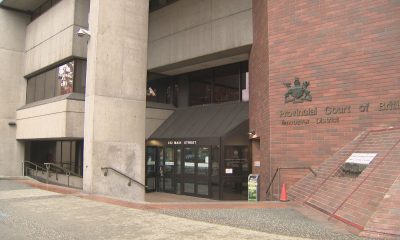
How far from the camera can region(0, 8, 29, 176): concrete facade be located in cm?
2311

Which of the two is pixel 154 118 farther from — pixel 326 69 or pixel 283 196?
pixel 326 69

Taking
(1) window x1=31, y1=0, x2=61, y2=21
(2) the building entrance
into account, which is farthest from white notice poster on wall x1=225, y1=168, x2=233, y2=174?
(1) window x1=31, y1=0, x2=61, y2=21

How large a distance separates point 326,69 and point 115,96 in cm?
763

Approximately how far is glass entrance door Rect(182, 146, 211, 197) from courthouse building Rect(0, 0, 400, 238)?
72 millimetres

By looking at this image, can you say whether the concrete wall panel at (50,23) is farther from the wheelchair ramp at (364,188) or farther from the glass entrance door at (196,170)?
the wheelchair ramp at (364,188)

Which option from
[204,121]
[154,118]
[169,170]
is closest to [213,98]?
[204,121]

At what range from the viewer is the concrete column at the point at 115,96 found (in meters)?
14.3

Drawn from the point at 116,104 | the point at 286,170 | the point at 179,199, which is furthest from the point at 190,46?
the point at 286,170

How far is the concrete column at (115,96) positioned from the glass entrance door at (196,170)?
291cm

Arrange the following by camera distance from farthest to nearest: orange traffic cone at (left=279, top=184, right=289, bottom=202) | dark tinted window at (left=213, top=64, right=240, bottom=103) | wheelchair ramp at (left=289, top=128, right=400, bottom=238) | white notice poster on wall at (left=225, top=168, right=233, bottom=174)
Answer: dark tinted window at (left=213, top=64, right=240, bottom=103)
white notice poster on wall at (left=225, top=168, right=233, bottom=174)
orange traffic cone at (left=279, top=184, right=289, bottom=202)
wheelchair ramp at (left=289, top=128, right=400, bottom=238)

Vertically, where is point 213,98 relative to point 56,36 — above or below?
below

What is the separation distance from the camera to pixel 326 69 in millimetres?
11844

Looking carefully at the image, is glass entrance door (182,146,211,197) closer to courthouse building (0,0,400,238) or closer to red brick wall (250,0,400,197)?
courthouse building (0,0,400,238)

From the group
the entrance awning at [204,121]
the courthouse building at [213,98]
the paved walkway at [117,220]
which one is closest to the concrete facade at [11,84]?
the courthouse building at [213,98]
